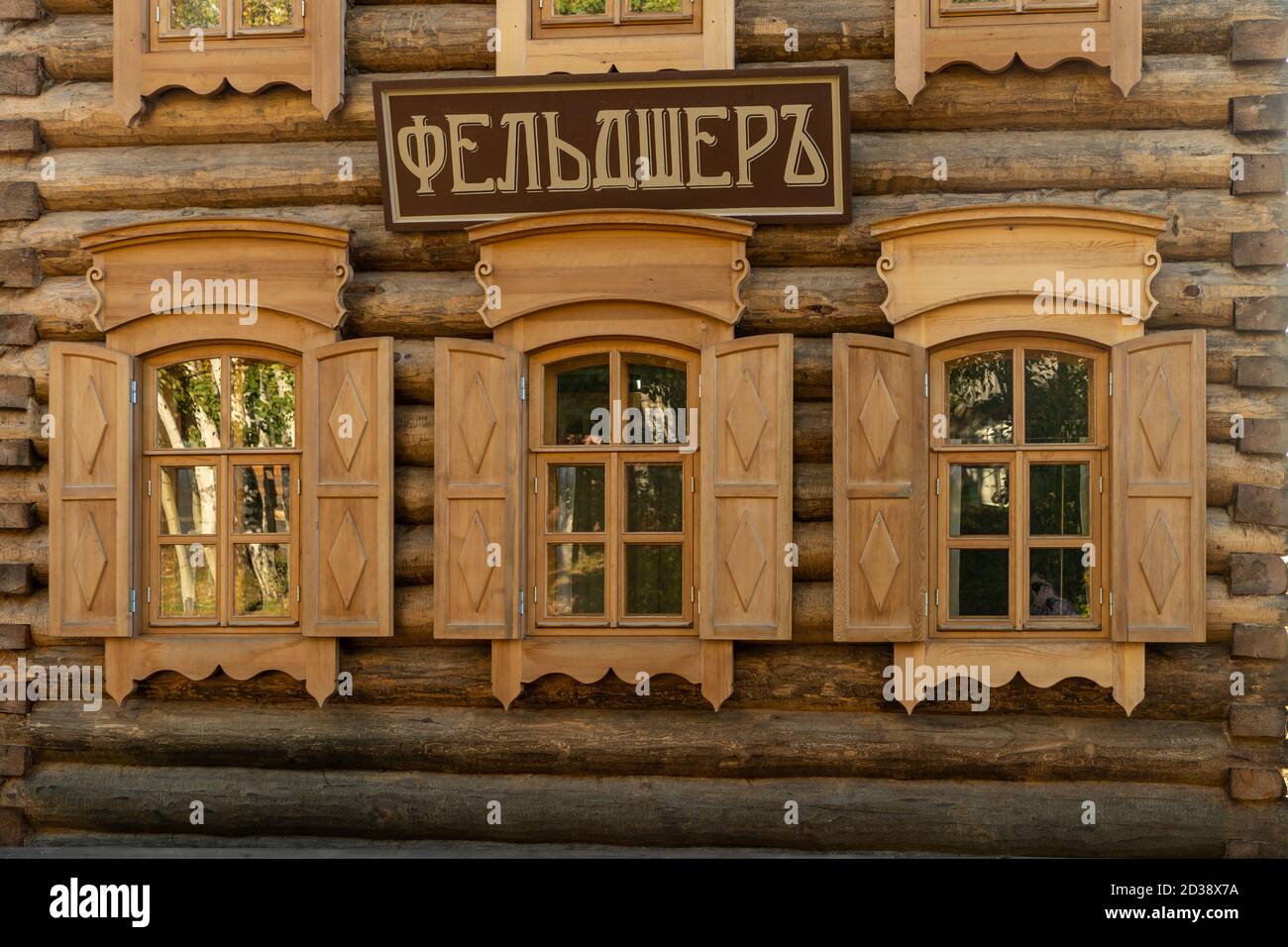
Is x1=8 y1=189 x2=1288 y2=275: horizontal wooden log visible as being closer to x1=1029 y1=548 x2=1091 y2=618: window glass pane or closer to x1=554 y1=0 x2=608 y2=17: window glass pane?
x1=554 y1=0 x2=608 y2=17: window glass pane

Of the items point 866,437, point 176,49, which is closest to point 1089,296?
point 866,437

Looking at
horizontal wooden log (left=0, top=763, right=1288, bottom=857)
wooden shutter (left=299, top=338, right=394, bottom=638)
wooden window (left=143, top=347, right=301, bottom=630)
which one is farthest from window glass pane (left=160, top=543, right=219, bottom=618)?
horizontal wooden log (left=0, top=763, right=1288, bottom=857)

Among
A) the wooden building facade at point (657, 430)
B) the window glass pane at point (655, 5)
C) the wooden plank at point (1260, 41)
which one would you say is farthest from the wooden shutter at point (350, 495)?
the wooden plank at point (1260, 41)

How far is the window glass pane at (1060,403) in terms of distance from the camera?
5.50 m

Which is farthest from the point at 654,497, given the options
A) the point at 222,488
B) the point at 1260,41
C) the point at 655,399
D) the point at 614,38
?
the point at 1260,41

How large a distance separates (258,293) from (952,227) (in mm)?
3737

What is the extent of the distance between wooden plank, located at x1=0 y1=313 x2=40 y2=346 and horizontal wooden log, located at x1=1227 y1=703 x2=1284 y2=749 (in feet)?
22.4

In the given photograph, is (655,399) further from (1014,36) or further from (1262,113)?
(1262,113)

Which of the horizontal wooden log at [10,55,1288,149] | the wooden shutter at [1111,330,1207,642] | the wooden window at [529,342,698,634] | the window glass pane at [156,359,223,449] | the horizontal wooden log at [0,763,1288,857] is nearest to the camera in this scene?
the wooden shutter at [1111,330,1207,642]

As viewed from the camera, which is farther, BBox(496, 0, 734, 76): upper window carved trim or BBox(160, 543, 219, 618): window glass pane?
BBox(160, 543, 219, 618): window glass pane

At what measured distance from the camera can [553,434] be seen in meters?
5.69

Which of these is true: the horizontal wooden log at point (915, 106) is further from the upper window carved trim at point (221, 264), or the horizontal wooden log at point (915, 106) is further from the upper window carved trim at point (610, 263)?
the upper window carved trim at point (610, 263)

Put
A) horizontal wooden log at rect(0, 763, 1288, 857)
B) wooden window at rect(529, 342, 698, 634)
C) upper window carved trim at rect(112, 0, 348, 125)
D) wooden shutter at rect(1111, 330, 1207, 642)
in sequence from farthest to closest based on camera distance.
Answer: upper window carved trim at rect(112, 0, 348, 125)
wooden window at rect(529, 342, 698, 634)
horizontal wooden log at rect(0, 763, 1288, 857)
wooden shutter at rect(1111, 330, 1207, 642)

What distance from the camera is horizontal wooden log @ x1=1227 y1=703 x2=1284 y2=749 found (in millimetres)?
5336
